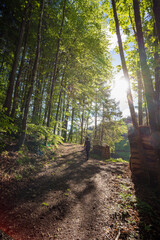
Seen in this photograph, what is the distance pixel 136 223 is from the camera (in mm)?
3203

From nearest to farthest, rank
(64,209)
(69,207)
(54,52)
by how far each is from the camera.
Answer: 1. (64,209)
2. (69,207)
3. (54,52)

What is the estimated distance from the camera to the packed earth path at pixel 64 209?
8.79 ft

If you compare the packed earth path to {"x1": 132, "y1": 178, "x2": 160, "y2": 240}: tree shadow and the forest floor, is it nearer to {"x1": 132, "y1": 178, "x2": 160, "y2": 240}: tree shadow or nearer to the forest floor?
the forest floor

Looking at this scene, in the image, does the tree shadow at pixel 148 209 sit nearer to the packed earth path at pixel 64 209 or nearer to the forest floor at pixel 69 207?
the forest floor at pixel 69 207

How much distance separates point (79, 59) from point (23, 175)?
12.3 meters

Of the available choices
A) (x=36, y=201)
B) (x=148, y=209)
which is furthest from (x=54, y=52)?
(x=148, y=209)

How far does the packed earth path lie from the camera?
2678mm

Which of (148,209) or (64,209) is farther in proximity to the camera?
(148,209)

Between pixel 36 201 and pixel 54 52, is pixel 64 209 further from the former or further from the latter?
pixel 54 52

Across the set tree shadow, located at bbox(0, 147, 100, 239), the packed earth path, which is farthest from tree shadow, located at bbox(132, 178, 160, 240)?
tree shadow, located at bbox(0, 147, 100, 239)

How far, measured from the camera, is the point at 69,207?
365 cm

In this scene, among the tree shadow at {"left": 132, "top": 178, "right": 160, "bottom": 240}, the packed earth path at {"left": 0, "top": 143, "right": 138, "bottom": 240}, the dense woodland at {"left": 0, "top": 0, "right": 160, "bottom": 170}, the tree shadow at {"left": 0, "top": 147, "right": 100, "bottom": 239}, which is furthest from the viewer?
the dense woodland at {"left": 0, "top": 0, "right": 160, "bottom": 170}

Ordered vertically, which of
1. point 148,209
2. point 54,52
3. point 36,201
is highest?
point 54,52

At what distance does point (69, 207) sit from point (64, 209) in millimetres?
196
